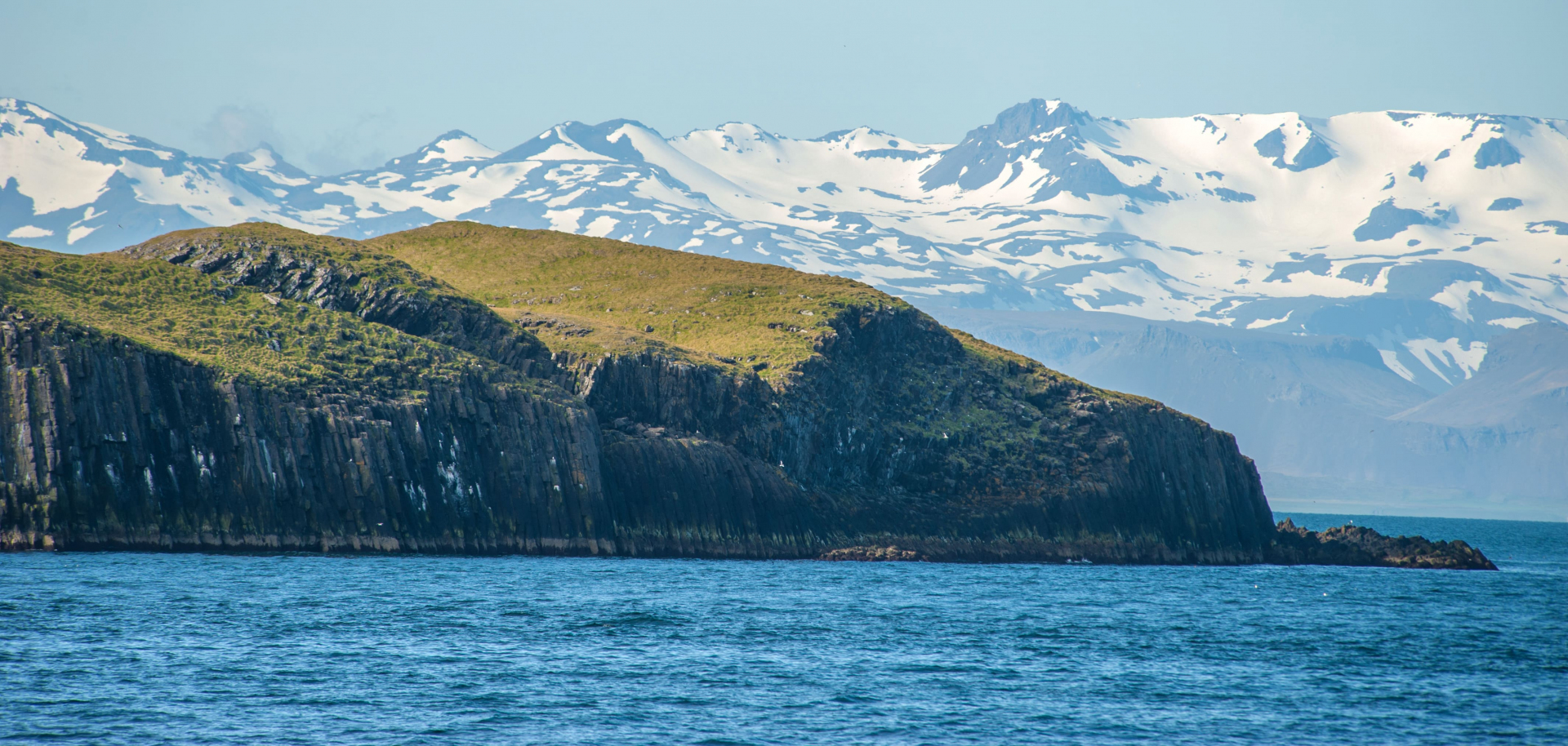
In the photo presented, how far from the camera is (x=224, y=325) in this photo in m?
94.5

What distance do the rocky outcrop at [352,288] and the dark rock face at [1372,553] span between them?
65.2 metres

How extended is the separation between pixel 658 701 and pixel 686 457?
57113 millimetres

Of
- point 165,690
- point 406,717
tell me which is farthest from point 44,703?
point 406,717

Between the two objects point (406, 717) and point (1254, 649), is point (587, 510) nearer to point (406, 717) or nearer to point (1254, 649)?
point (1254, 649)

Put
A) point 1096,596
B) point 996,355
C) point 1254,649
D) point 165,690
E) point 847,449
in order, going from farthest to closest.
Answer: point 996,355
point 847,449
point 1096,596
point 1254,649
point 165,690

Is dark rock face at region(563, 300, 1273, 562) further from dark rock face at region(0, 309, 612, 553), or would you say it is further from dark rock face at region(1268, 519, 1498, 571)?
dark rock face at region(0, 309, 612, 553)

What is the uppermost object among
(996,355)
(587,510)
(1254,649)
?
(996,355)

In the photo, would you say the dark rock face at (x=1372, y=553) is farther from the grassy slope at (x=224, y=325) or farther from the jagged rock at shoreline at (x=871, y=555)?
the grassy slope at (x=224, y=325)

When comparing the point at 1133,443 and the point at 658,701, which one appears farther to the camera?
the point at 1133,443


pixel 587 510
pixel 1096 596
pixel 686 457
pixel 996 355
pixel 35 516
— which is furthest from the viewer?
pixel 996 355

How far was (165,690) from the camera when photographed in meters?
44.9

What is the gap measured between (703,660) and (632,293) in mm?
88976

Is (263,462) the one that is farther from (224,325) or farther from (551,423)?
(551,423)

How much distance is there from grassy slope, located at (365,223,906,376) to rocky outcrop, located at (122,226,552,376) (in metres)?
6.14
